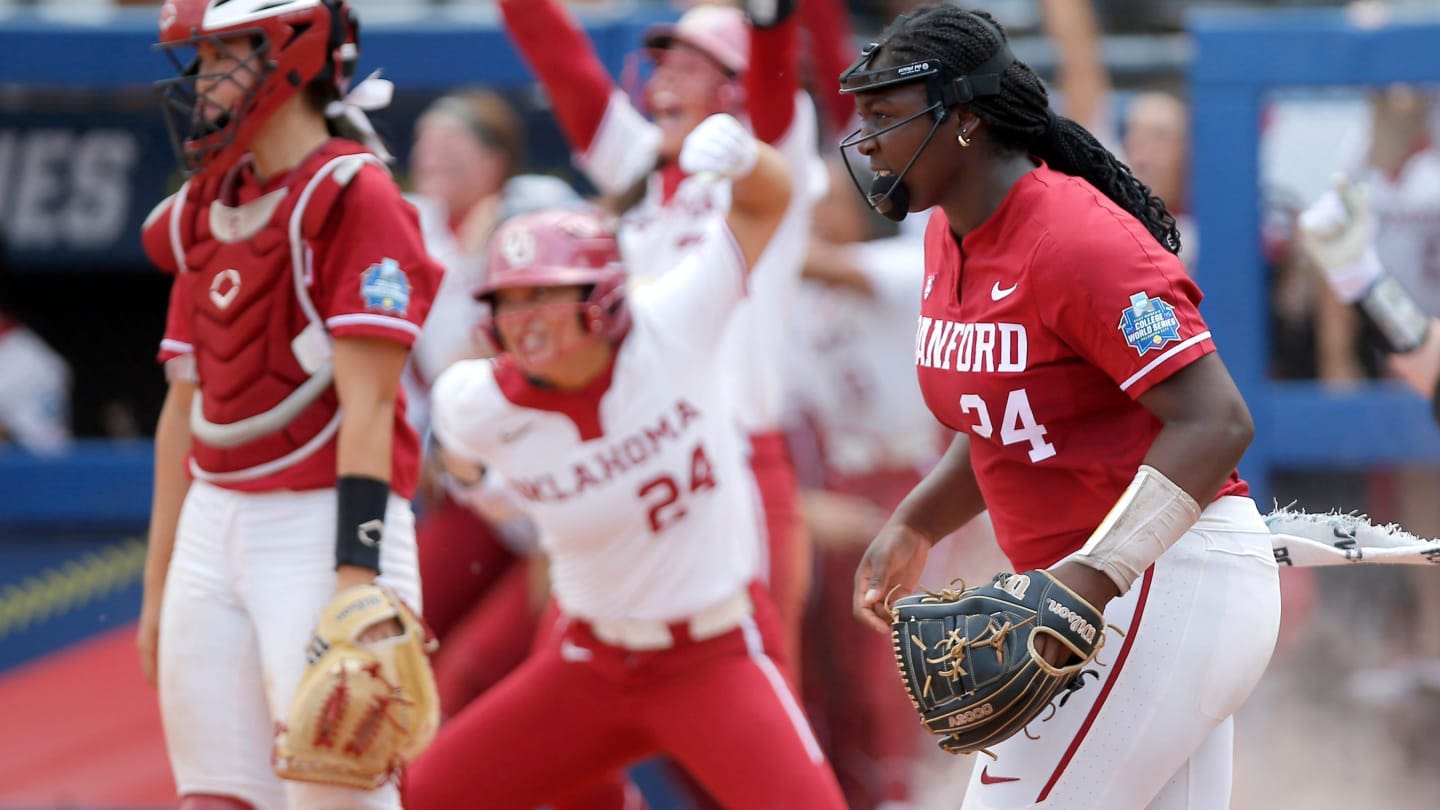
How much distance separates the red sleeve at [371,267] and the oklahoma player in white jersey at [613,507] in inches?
27.4

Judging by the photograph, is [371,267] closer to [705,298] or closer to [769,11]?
[705,298]

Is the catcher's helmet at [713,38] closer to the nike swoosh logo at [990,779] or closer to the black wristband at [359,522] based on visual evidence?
the black wristband at [359,522]

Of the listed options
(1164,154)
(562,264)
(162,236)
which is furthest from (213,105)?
(1164,154)

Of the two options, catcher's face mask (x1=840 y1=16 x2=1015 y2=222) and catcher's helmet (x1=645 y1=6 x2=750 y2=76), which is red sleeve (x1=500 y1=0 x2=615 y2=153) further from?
catcher's face mask (x1=840 y1=16 x2=1015 y2=222)

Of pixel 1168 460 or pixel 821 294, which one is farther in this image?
pixel 821 294

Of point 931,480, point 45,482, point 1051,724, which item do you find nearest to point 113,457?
point 45,482

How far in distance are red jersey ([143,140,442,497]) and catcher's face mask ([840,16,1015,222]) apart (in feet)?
3.30

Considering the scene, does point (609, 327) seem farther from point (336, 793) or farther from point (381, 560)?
point (336, 793)

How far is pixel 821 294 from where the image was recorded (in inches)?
253

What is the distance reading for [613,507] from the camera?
4.27 meters

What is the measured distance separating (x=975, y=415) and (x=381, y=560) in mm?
1241

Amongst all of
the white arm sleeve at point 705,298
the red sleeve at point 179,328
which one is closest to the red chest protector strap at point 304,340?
the red sleeve at point 179,328

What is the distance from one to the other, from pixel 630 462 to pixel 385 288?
1.01 metres

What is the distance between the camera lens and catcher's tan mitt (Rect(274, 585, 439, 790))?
3.24 meters
